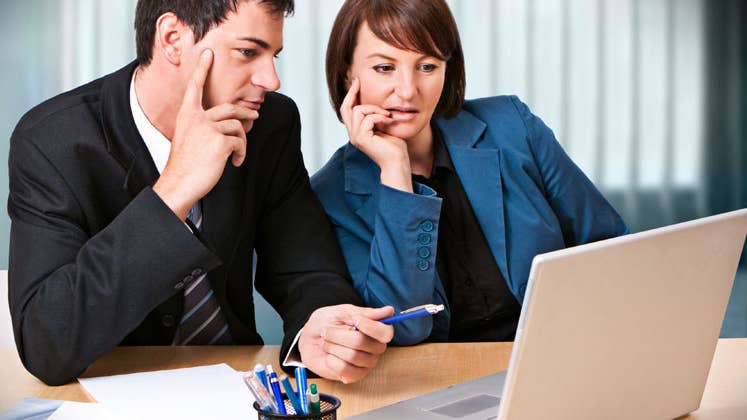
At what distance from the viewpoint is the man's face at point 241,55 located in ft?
5.42

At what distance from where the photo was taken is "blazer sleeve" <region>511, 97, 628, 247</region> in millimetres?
2117

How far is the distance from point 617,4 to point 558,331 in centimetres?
417

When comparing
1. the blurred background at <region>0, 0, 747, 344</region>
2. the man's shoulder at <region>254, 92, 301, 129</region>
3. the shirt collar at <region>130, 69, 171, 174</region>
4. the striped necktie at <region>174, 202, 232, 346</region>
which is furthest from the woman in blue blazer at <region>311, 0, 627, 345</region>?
the blurred background at <region>0, 0, 747, 344</region>

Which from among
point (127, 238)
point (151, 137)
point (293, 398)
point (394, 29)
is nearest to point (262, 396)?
point (293, 398)

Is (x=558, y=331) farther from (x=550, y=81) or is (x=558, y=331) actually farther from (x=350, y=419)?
(x=550, y=81)

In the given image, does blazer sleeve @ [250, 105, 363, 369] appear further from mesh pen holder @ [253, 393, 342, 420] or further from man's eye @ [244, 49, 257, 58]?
mesh pen holder @ [253, 393, 342, 420]

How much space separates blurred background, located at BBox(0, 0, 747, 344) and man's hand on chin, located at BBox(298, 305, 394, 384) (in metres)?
3.28

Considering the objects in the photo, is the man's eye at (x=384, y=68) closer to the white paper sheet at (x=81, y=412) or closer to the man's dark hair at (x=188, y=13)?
the man's dark hair at (x=188, y=13)

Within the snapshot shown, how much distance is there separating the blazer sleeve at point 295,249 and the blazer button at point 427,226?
17 centimetres

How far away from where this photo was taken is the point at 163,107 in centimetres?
172

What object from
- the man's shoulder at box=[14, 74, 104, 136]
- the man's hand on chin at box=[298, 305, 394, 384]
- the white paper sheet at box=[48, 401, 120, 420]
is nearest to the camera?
the white paper sheet at box=[48, 401, 120, 420]

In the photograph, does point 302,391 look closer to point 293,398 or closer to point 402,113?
point 293,398

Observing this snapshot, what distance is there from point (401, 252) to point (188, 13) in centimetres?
60

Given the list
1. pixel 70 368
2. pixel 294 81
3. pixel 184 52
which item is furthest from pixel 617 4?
pixel 70 368
